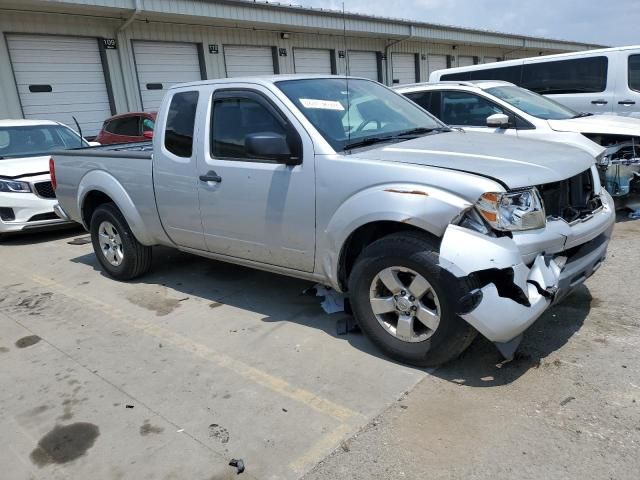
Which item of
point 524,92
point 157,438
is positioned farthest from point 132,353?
point 524,92

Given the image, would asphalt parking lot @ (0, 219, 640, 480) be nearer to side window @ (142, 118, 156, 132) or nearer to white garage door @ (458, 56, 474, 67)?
side window @ (142, 118, 156, 132)

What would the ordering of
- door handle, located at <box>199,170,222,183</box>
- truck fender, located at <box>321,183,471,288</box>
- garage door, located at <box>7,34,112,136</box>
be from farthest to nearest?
garage door, located at <box>7,34,112,136</box> → door handle, located at <box>199,170,222,183</box> → truck fender, located at <box>321,183,471,288</box>

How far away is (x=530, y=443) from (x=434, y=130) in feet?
8.34

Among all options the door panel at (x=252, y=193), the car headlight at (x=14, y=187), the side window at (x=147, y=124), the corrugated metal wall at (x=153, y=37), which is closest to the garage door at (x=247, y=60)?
the corrugated metal wall at (x=153, y=37)

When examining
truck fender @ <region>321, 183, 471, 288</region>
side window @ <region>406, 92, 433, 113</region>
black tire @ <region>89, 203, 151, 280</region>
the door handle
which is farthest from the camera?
side window @ <region>406, 92, 433, 113</region>

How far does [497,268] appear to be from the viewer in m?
2.82

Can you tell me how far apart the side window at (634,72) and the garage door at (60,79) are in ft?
39.7

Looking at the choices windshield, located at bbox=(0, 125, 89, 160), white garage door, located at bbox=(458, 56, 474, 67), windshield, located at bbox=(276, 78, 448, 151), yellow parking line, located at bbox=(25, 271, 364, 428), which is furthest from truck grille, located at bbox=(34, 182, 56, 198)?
white garage door, located at bbox=(458, 56, 474, 67)

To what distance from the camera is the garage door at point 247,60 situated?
16.7 m

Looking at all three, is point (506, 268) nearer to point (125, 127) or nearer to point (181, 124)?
point (181, 124)

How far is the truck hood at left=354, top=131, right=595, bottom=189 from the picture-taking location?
305 centimetres

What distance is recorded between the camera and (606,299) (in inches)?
167

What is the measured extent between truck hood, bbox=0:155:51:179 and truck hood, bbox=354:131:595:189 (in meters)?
5.96

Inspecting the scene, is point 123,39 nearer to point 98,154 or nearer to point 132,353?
point 98,154
